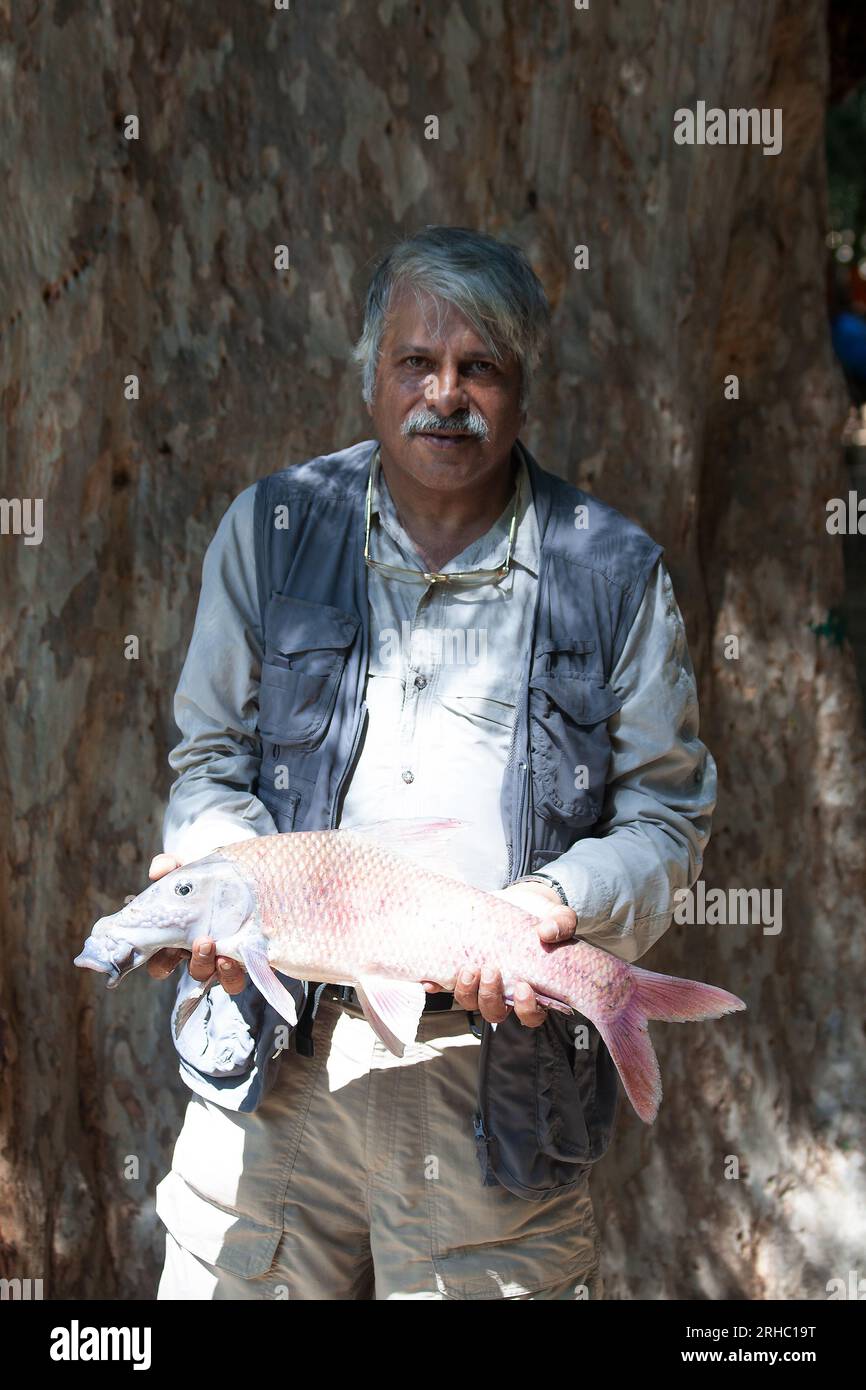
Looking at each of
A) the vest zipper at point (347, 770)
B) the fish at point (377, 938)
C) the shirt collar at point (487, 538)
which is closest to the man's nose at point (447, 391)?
the shirt collar at point (487, 538)

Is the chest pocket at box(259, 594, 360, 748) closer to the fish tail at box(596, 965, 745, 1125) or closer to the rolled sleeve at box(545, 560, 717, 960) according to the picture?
the rolled sleeve at box(545, 560, 717, 960)

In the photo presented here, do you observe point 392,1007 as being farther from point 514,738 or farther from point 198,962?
point 514,738

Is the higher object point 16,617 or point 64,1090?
point 16,617

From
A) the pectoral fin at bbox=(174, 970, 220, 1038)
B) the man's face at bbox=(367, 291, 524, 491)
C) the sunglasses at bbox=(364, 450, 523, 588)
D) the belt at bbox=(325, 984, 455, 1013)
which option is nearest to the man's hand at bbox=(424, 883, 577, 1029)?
the belt at bbox=(325, 984, 455, 1013)

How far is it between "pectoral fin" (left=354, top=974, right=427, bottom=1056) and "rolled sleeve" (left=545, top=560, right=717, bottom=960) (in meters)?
0.35

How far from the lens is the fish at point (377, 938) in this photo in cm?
257

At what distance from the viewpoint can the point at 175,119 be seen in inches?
162

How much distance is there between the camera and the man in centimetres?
286

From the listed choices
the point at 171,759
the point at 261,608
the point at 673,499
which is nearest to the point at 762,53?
the point at 673,499

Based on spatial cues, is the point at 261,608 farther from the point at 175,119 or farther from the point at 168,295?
the point at 175,119

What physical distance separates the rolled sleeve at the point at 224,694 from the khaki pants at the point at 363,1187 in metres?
0.47

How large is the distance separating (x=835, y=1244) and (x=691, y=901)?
4.17 ft

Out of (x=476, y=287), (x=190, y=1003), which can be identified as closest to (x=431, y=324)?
(x=476, y=287)

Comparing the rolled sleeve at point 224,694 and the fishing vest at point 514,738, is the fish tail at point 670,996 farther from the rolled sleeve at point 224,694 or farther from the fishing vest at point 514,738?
Result: the rolled sleeve at point 224,694
